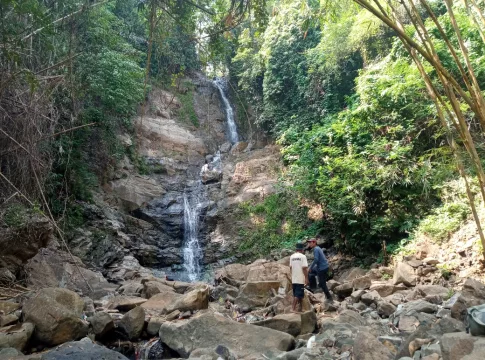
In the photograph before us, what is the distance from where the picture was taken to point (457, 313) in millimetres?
4211

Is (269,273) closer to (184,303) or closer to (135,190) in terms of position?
(184,303)

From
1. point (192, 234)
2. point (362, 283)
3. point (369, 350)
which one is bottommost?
point (192, 234)

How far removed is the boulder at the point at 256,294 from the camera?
7316 millimetres

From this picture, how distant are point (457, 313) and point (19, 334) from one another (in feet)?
17.3

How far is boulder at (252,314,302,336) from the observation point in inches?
213

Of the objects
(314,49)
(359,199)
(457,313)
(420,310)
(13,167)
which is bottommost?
(420,310)

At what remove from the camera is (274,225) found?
556 inches

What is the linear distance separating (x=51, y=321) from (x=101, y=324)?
82 centimetres

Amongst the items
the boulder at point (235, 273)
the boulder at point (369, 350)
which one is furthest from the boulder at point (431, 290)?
the boulder at point (235, 273)

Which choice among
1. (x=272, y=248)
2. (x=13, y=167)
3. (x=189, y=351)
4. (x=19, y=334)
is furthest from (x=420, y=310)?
(x=272, y=248)

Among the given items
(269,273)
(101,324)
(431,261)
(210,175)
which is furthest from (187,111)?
(101,324)

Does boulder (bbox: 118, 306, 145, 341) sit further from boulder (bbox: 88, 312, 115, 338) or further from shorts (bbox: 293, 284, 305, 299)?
shorts (bbox: 293, 284, 305, 299)

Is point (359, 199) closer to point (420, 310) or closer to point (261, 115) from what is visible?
point (420, 310)

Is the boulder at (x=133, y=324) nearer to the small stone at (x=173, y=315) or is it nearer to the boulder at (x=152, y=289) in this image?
the small stone at (x=173, y=315)
